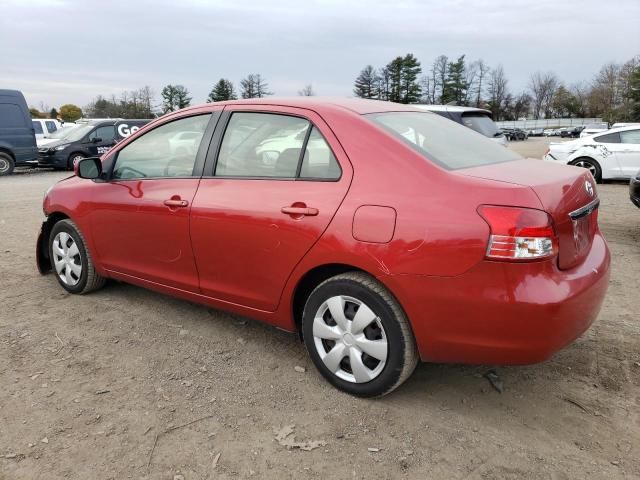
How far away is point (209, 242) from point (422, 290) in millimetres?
1419

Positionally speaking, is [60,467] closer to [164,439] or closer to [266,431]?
[164,439]

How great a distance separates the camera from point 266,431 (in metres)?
2.60

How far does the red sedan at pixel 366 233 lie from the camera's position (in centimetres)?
237

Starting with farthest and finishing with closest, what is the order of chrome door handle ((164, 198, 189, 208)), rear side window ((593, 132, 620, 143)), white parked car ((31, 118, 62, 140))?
white parked car ((31, 118, 62, 140)) < rear side window ((593, 132, 620, 143)) < chrome door handle ((164, 198, 189, 208))

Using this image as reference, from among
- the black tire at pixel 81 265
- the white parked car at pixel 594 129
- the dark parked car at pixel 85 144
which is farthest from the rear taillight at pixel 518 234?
the white parked car at pixel 594 129

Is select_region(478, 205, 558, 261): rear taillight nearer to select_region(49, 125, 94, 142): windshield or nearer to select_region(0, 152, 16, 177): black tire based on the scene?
select_region(49, 125, 94, 142): windshield

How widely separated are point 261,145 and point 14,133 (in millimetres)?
15672

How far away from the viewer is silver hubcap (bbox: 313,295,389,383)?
2.70m

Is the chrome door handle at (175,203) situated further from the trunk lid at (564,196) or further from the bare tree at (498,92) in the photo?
the bare tree at (498,92)

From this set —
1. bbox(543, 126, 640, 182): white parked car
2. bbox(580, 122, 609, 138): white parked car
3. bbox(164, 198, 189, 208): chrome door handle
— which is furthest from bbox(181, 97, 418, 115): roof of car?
bbox(580, 122, 609, 138): white parked car

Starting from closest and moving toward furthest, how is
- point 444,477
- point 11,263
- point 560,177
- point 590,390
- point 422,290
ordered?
point 444,477
point 422,290
point 560,177
point 590,390
point 11,263

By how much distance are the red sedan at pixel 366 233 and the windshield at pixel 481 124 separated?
18.8ft

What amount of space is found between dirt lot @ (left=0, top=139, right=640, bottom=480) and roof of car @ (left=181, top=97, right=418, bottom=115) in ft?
5.05

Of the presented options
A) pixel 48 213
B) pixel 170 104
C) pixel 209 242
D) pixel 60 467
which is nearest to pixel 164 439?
pixel 60 467
